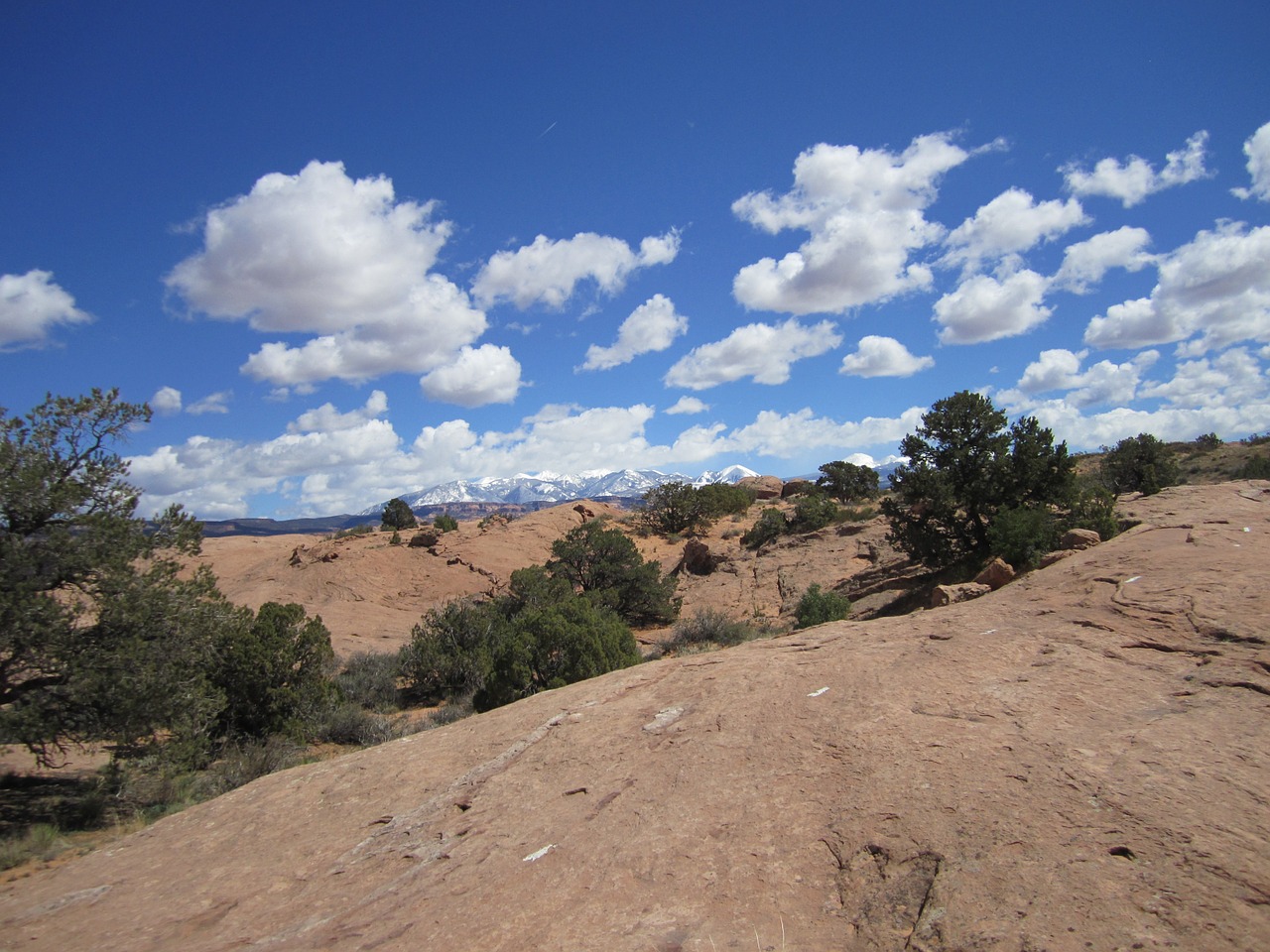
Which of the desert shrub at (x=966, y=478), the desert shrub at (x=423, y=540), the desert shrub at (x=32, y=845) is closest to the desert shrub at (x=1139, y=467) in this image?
the desert shrub at (x=966, y=478)

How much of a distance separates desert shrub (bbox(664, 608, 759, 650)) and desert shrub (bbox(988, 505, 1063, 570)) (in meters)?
6.23

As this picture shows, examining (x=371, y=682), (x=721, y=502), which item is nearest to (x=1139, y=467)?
(x=721, y=502)

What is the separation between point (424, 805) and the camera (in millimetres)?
5980

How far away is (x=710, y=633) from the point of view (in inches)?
714

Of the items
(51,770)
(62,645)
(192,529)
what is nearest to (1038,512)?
(192,529)

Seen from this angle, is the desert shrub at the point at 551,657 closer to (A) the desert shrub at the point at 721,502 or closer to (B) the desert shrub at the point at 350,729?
(B) the desert shrub at the point at 350,729

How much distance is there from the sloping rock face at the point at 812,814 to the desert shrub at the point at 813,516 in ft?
68.5

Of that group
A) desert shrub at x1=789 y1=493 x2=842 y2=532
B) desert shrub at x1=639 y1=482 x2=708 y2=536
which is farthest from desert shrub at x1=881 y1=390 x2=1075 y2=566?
desert shrub at x1=639 y1=482 x2=708 y2=536

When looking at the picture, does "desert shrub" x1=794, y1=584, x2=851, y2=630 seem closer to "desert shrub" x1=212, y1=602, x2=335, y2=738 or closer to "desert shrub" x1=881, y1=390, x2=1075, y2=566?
"desert shrub" x1=881, y1=390, x2=1075, y2=566

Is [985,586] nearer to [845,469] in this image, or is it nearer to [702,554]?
[702,554]

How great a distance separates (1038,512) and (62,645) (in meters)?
18.4

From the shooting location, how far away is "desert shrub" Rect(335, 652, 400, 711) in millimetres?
16125

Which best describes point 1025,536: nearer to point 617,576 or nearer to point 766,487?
point 617,576

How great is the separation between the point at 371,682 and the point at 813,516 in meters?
18.6
